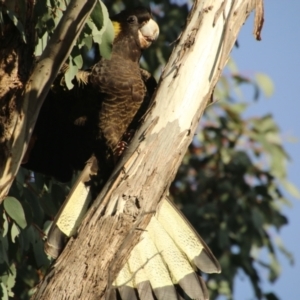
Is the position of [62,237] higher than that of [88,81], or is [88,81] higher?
[88,81]

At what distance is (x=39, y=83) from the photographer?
6.17 ft

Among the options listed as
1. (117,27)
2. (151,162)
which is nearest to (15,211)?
(151,162)

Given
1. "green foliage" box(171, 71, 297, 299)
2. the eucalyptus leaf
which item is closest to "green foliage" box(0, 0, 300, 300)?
"green foliage" box(171, 71, 297, 299)

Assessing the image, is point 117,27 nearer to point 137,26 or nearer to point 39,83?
point 137,26

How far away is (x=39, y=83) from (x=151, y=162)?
0.36 meters

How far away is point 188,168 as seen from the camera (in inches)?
169

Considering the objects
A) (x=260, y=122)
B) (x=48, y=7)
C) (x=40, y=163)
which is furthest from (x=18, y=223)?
(x=260, y=122)

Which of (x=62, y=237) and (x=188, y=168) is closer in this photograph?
(x=62, y=237)

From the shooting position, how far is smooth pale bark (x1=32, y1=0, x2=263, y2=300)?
6.38ft

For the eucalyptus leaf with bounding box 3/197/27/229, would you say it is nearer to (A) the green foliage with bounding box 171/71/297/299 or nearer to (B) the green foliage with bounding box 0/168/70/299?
(B) the green foliage with bounding box 0/168/70/299

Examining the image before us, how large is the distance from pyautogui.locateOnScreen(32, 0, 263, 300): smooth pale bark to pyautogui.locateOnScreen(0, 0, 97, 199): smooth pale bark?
0.83 feet

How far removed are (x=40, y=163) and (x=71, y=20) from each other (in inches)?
35.3

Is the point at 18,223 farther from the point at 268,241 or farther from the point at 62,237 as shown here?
the point at 268,241

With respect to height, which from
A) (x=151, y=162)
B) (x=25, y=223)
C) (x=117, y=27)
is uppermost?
(x=117, y=27)
